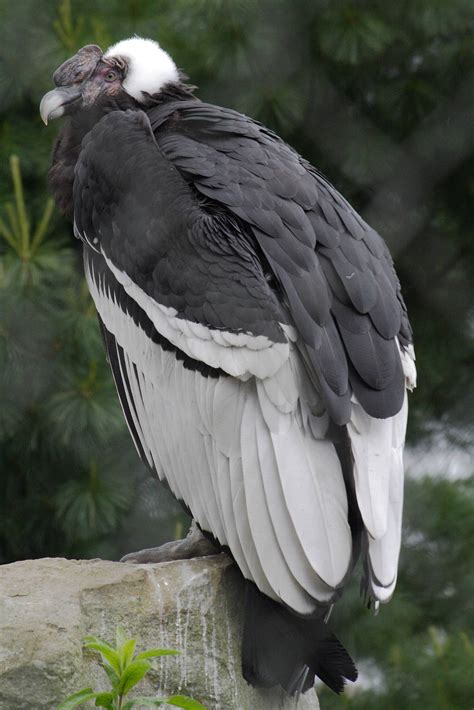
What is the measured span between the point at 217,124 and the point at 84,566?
2.87 ft

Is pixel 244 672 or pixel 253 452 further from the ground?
pixel 253 452

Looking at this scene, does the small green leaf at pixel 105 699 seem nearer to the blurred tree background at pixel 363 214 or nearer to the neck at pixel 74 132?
the neck at pixel 74 132

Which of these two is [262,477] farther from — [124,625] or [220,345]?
[124,625]

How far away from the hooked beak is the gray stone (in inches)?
38.1

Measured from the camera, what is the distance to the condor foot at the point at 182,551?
254 cm

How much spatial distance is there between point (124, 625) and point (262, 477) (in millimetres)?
338

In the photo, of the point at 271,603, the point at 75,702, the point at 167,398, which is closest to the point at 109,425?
the point at 167,398

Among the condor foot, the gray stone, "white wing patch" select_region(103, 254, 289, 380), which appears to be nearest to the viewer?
the gray stone

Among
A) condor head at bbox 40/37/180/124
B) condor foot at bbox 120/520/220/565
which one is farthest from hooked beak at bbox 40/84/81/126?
condor foot at bbox 120/520/220/565

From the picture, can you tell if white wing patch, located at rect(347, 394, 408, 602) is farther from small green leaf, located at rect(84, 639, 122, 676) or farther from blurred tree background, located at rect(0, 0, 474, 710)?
blurred tree background, located at rect(0, 0, 474, 710)

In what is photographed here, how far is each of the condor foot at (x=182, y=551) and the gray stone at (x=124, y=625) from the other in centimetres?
14

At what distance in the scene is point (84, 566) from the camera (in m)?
2.37

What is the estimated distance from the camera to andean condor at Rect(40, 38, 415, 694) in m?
2.17

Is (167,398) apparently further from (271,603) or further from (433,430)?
(433,430)
